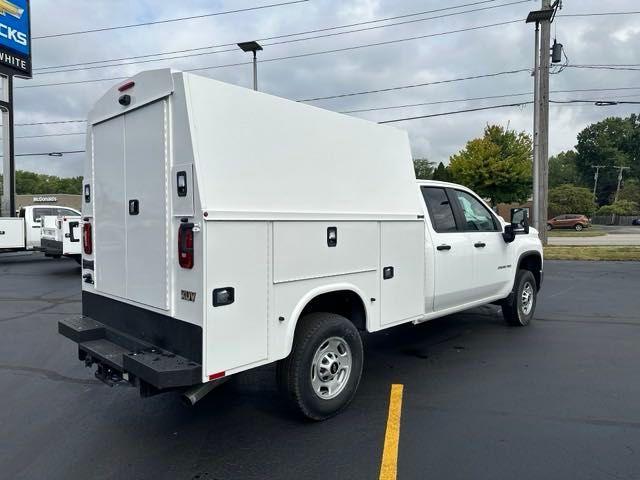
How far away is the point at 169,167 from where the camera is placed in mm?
3389

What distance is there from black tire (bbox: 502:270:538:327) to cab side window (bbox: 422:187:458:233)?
1832mm

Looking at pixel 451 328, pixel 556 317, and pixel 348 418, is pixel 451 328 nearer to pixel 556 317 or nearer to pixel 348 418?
pixel 556 317

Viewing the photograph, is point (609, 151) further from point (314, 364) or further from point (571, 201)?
point (314, 364)

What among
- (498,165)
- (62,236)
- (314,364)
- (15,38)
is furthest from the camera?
(498,165)

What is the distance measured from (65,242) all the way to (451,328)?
10.3 metres

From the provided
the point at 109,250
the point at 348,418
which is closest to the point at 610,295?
the point at 348,418

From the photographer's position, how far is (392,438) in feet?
12.2

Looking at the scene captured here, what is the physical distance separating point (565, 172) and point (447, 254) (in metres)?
117

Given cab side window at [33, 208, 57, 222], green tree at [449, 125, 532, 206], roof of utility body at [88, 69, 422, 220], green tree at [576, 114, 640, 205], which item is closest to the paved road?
green tree at [449, 125, 532, 206]

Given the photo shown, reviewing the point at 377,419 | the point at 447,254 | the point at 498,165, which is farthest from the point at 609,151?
the point at 377,419

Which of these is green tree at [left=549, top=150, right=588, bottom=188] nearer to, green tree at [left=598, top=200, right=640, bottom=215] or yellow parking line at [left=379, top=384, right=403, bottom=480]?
green tree at [left=598, top=200, right=640, bottom=215]

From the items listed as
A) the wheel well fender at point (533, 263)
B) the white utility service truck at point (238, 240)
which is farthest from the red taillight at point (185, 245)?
the wheel well fender at point (533, 263)

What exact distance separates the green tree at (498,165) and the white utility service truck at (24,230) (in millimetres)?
28709

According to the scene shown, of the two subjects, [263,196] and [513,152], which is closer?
[263,196]
